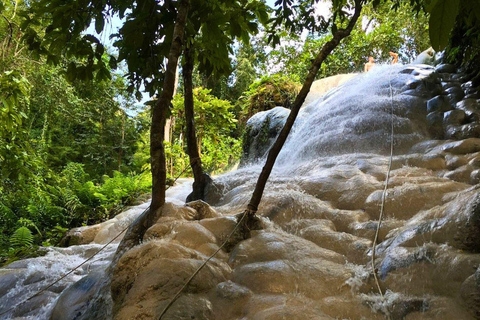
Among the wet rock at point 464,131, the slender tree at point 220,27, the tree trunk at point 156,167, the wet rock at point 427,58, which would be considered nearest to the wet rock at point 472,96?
the wet rock at point 464,131

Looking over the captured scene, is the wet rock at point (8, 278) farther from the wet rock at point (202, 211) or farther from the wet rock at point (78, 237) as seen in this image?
the wet rock at point (202, 211)

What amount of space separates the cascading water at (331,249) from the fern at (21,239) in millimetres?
2217

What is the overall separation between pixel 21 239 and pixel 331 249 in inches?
192

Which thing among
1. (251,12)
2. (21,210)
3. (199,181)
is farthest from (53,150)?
(251,12)

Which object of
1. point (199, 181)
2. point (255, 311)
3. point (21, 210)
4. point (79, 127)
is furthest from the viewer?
point (79, 127)

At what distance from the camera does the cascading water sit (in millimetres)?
1799

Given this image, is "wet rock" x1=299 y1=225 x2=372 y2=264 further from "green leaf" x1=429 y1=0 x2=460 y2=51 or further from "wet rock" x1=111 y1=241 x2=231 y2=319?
"green leaf" x1=429 y1=0 x2=460 y2=51

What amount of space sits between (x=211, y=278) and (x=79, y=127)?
1303 centimetres

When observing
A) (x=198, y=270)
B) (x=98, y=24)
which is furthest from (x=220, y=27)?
(x=198, y=270)

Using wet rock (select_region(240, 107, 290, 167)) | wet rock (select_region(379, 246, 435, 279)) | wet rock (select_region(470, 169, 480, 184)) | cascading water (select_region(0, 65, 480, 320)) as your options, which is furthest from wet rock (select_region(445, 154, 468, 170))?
wet rock (select_region(240, 107, 290, 167))

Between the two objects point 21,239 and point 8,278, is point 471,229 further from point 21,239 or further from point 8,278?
point 21,239

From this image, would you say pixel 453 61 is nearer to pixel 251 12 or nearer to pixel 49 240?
pixel 251 12

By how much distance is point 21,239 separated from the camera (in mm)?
5203

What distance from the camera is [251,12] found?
93.8 inches
